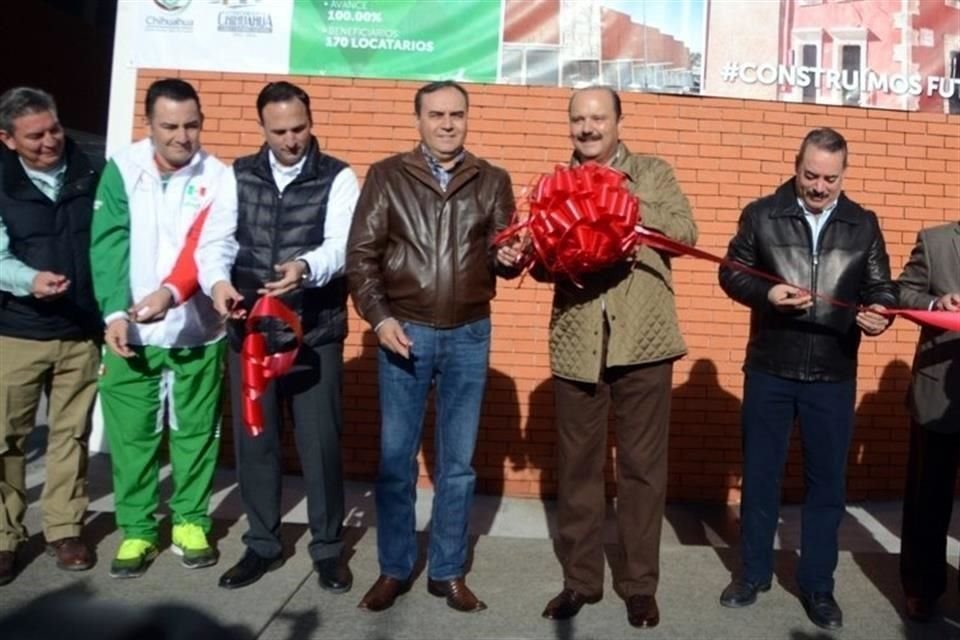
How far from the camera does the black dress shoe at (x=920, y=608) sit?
4.80 metres

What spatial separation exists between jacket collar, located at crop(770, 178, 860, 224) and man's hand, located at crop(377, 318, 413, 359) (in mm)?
1621

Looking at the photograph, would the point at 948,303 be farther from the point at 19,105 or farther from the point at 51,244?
the point at 19,105

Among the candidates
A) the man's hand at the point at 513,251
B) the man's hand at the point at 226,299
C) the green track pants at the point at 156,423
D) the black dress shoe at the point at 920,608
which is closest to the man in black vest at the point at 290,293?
the man's hand at the point at 226,299

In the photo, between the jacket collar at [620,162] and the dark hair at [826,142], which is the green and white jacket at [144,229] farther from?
the dark hair at [826,142]

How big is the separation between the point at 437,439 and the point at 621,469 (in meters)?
0.79

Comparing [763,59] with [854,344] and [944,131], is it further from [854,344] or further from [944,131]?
[854,344]

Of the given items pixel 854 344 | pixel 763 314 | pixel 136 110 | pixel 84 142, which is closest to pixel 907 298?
pixel 854 344

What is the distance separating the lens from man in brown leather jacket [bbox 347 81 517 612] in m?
4.66

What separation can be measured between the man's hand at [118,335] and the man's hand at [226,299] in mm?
458

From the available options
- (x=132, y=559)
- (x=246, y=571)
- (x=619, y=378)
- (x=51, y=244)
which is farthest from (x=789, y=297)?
(x=51, y=244)

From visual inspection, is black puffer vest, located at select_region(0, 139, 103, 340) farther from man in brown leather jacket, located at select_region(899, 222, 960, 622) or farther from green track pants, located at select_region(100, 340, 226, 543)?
man in brown leather jacket, located at select_region(899, 222, 960, 622)

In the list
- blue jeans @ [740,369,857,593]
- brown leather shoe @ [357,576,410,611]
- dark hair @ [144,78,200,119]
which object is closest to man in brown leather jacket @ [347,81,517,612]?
brown leather shoe @ [357,576,410,611]

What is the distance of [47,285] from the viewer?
15.7ft

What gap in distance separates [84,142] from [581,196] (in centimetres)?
891
